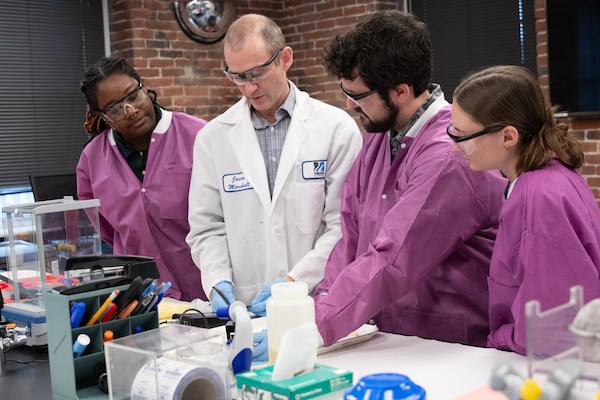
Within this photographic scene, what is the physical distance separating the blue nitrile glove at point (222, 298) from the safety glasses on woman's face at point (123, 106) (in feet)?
2.67

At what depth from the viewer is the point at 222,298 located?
6.70ft

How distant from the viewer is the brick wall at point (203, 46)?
5.08 meters

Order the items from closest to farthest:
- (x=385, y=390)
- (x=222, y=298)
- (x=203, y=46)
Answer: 1. (x=385, y=390)
2. (x=222, y=298)
3. (x=203, y=46)

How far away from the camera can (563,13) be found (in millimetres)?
4258

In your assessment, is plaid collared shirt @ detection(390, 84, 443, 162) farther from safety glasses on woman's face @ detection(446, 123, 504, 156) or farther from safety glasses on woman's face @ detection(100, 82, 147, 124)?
safety glasses on woman's face @ detection(100, 82, 147, 124)

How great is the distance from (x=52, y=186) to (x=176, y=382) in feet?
10.8

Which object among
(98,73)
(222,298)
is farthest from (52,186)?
(222,298)

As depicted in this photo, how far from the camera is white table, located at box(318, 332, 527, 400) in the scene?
142 cm

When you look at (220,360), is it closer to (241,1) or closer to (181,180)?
(181,180)

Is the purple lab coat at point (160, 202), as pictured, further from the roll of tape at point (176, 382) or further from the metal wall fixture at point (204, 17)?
the metal wall fixture at point (204, 17)

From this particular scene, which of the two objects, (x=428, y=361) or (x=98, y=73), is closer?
(x=428, y=361)

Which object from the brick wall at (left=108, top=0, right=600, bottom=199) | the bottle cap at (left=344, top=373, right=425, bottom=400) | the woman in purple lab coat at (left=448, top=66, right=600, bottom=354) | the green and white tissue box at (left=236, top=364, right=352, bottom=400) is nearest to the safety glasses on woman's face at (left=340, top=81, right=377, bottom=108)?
the woman in purple lab coat at (left=448, top=66, right=600, bottom=354)

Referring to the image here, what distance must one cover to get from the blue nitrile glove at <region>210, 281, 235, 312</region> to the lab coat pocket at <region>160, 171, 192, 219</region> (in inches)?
21.2

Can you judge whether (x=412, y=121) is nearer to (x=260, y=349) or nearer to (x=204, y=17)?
(x=260, y=349)
